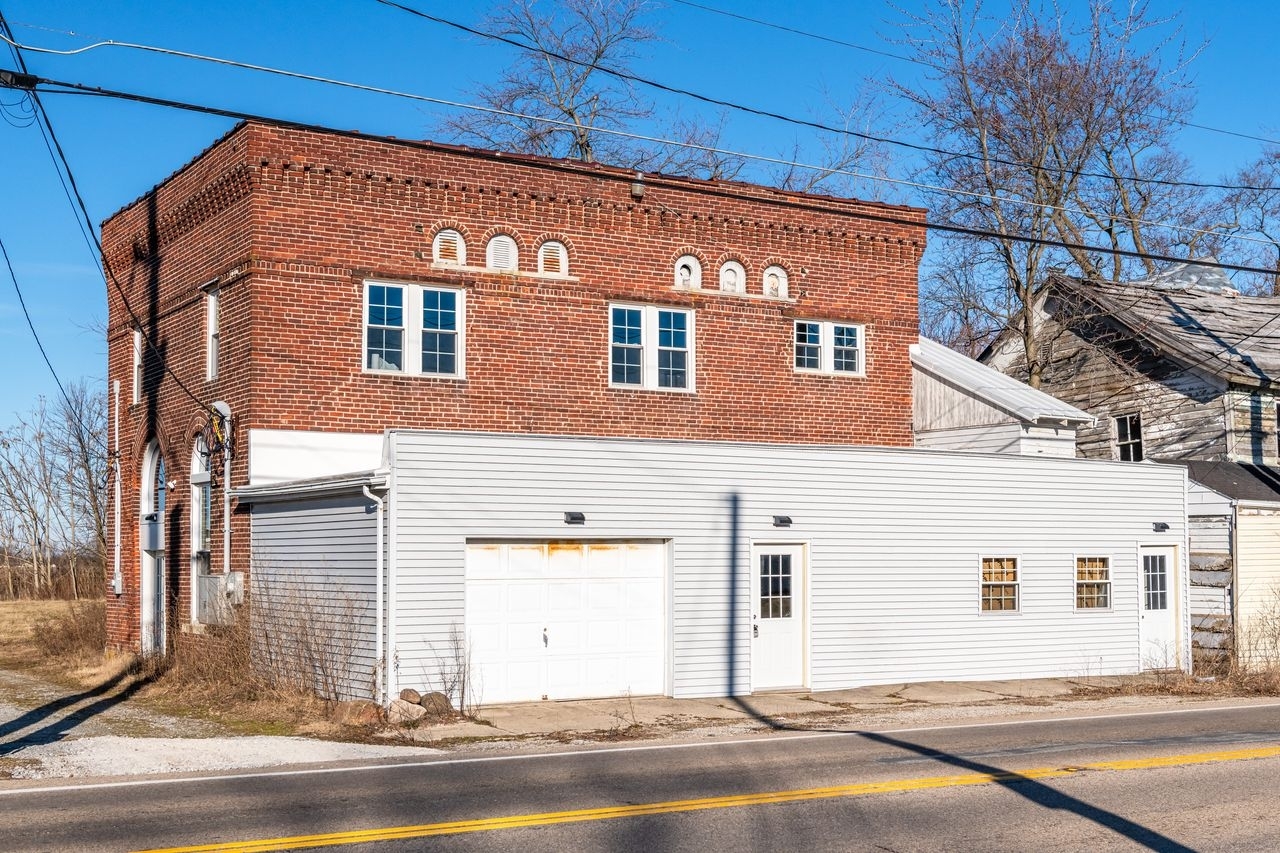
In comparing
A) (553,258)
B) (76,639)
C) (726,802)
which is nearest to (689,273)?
(553,258)

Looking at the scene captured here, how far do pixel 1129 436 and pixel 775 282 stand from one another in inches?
479

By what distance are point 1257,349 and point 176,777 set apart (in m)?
28.3

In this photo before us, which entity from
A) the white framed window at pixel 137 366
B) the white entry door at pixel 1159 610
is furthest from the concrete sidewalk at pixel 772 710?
the white framed window at pixel 137 366

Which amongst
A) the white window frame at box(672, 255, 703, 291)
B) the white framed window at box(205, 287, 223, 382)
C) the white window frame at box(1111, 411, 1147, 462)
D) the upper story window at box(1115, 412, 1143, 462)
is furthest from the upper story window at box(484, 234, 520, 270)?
the upper story window at box(1115, 412, 1143, 462)

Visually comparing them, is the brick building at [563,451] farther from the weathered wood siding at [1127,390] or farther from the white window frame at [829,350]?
the weathered wood siding at [1127,390]

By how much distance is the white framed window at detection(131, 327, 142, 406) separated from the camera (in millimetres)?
27016

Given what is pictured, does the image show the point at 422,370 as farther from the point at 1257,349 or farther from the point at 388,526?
the point at 1257,349

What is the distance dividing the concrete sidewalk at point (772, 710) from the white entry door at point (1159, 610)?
7.98 feet

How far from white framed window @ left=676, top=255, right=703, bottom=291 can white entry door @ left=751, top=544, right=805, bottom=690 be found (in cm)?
622

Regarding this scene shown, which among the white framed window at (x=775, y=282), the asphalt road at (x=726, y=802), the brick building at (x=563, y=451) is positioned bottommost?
the asphalt road at (x=726, y=802)

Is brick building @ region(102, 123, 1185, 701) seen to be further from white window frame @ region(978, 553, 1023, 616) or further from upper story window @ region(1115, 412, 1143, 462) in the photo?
upper story window @ region(1115, 412, 1143, 462)

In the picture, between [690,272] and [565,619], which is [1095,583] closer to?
[690,272]

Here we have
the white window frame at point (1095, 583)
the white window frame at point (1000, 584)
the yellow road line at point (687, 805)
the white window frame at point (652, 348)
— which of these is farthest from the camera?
the white window frame at point (652, 348)

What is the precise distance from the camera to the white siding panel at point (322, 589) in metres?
18.7
